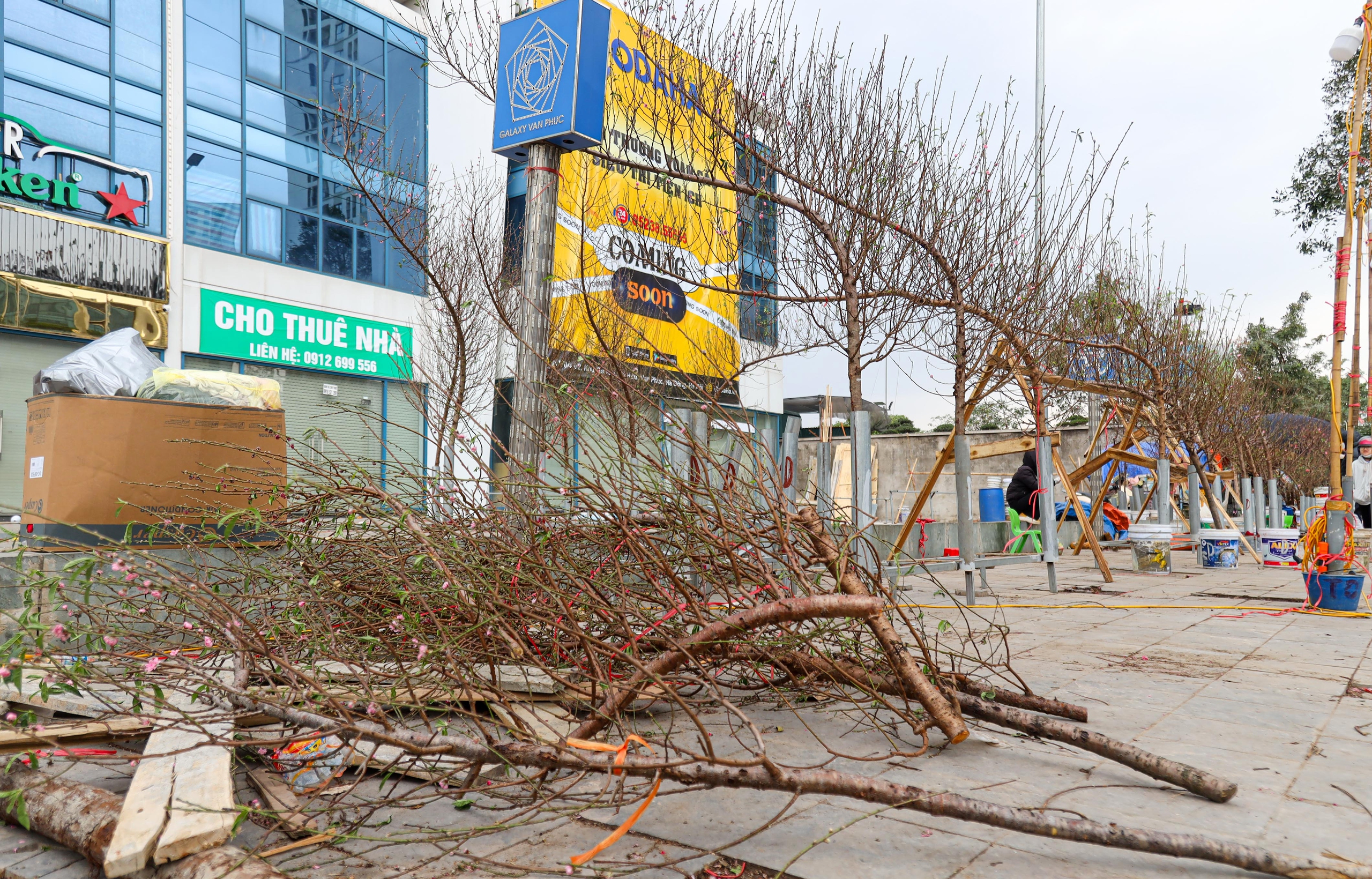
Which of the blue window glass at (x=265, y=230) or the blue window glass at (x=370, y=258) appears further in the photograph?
the blue window glass at (x=370, y=258)

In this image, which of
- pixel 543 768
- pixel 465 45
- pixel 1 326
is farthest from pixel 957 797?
pixel 1 326

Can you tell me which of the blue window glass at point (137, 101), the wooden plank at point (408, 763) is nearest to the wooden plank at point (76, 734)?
the wooden plank at point (408, 763)

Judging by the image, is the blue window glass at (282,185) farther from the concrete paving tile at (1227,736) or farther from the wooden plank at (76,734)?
the concrete paving tile at (1227,736)

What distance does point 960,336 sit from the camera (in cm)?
768

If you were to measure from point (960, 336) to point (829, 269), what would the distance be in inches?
54.1

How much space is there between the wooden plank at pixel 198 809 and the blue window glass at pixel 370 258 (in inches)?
653

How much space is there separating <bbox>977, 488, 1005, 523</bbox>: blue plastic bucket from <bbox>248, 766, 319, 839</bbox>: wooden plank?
423 inches

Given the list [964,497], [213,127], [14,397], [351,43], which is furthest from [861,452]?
[351,43]

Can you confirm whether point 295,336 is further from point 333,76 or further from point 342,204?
point 333,76

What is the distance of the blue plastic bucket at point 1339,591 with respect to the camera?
23.1 feet

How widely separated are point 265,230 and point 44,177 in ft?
11.8

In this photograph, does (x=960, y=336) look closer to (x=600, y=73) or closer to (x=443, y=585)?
(x=600, y=73)

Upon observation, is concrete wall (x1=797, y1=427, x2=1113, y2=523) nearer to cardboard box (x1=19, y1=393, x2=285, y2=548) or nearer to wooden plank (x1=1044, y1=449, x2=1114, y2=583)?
wooden plank (x1=1044, y1=449, x2=1114, y2=583)

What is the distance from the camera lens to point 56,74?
13320 mm
